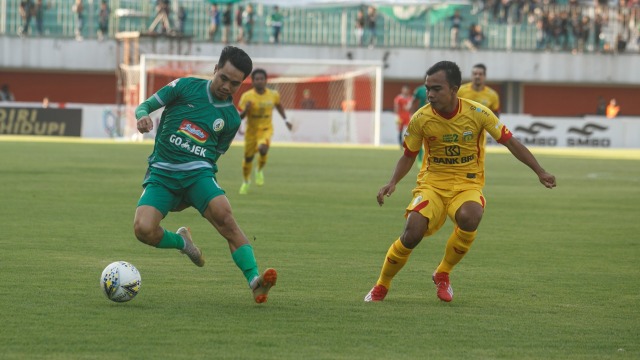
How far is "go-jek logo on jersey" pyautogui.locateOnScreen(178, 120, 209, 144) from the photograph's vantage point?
8656mm

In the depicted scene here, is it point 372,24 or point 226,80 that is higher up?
point 372,24

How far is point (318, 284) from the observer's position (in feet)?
31.9

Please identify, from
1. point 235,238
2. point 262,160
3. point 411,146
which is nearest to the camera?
point 235,238

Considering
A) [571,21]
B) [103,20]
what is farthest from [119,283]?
[571,21]

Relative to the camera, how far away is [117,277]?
8.29 metres

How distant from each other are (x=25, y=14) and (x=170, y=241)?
44.4 meters

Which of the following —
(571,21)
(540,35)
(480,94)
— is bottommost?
(480,94)

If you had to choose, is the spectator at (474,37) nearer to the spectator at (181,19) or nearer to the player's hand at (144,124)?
the spectator at (181,19)

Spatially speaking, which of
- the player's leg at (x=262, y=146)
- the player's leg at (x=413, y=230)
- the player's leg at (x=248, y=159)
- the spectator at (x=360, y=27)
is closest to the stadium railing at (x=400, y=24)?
the spectator at (x=360, y=27)

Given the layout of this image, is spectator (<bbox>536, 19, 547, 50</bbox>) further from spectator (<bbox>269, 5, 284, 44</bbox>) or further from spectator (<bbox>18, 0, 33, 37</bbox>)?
spectator (<bbox>18, 0, 33, 37</bbox>)

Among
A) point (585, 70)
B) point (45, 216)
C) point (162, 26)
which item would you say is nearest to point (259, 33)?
point (162, 26)

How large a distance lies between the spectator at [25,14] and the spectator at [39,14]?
0.24 meters

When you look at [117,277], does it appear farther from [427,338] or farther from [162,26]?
[162,26]

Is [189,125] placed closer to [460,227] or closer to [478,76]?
[460,227]
